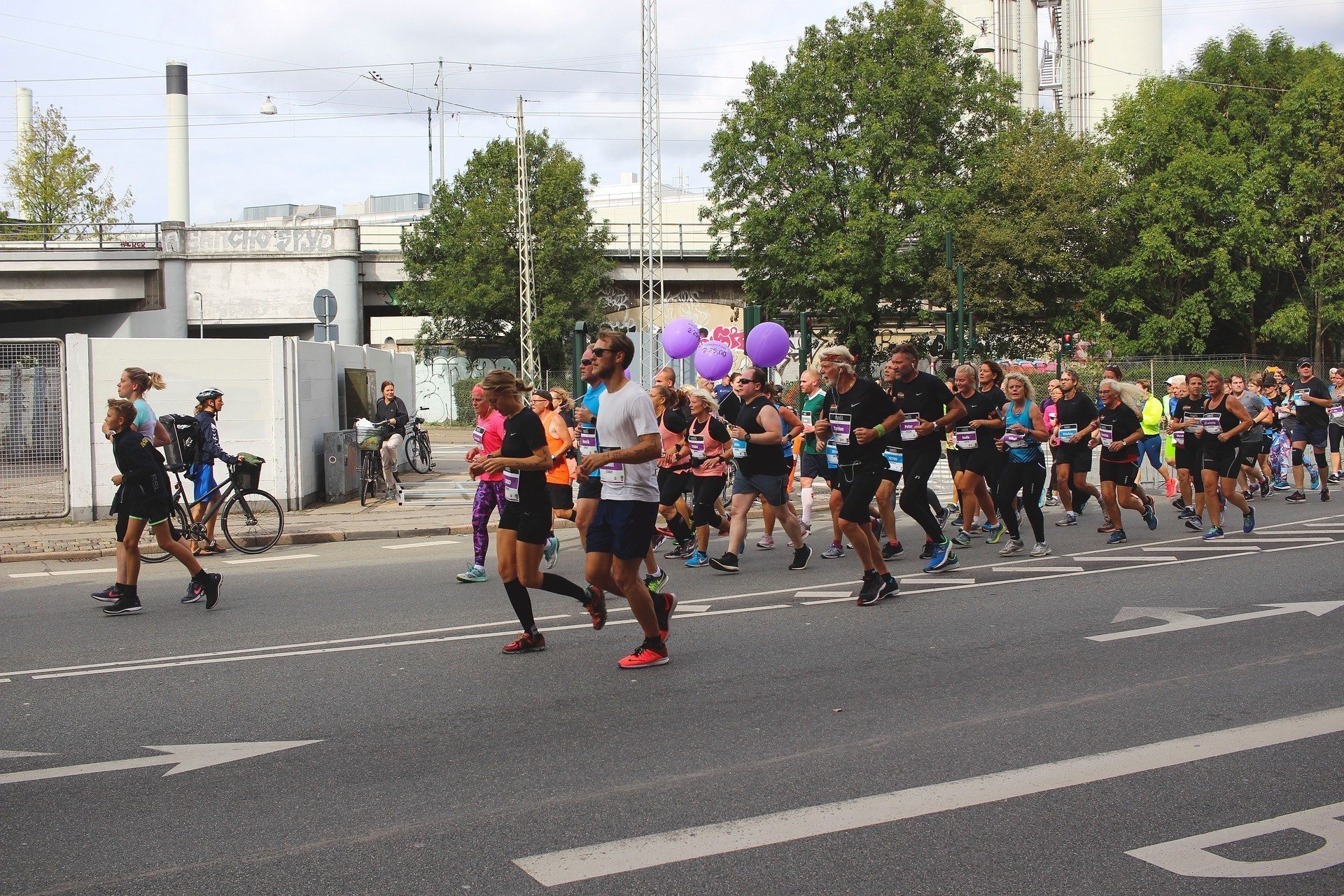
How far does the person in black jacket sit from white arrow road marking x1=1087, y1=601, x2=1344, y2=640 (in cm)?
653

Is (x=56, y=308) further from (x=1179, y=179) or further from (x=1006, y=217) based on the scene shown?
(x=1179, y=179)

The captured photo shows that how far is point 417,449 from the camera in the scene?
23219 mm

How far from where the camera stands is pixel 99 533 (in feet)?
47.0

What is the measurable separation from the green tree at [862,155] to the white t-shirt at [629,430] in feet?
114

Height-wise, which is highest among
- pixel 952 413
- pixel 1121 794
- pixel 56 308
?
pixel 56 308

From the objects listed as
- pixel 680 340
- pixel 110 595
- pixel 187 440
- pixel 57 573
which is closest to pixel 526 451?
pixel 110 595

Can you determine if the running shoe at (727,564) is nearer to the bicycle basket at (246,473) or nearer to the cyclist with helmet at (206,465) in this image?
the bicycle basket at (246,473)

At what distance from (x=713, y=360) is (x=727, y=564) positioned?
8.42 m

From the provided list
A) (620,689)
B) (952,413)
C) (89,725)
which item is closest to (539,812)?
(620,689)

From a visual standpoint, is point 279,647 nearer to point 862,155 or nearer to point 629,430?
point 629,430

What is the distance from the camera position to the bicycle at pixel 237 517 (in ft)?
40.4

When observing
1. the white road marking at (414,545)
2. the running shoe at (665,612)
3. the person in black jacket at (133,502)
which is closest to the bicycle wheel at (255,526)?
the white road marking at (414,545)

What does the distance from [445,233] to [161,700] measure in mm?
38322

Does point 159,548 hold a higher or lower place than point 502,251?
lower
